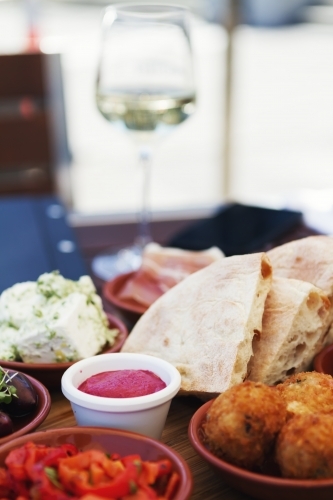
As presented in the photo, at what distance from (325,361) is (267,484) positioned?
1.38 feet

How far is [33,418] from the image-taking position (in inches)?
42.6

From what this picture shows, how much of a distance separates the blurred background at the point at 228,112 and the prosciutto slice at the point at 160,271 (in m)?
4.41

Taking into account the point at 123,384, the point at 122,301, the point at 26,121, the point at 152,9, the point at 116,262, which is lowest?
the point at 26,121

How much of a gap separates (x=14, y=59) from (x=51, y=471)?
4.38 meters

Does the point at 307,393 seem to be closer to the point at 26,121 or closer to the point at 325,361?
the point at 325,361

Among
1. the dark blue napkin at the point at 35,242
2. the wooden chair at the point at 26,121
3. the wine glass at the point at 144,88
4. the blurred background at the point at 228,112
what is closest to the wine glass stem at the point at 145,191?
the wine glass at the point at 144,88

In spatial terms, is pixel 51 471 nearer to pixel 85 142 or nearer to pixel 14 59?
pixel 14 59

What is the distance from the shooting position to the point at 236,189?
7.16 m

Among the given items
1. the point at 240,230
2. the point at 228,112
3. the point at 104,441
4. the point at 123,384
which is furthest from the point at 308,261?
the point at 228,112

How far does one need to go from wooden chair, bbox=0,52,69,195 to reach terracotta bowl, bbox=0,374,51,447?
3.97 meters

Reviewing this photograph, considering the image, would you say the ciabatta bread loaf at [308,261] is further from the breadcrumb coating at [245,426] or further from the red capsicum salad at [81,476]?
the red capsicum salad at [81,476]

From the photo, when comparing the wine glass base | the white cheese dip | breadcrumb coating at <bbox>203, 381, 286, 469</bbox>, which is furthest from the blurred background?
breadcrumb coating at <bbox>203, 381, 286, 469</bbox>

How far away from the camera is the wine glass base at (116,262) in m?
1.93

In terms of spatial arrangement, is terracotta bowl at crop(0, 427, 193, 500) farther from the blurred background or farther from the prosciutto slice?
the blurred background
